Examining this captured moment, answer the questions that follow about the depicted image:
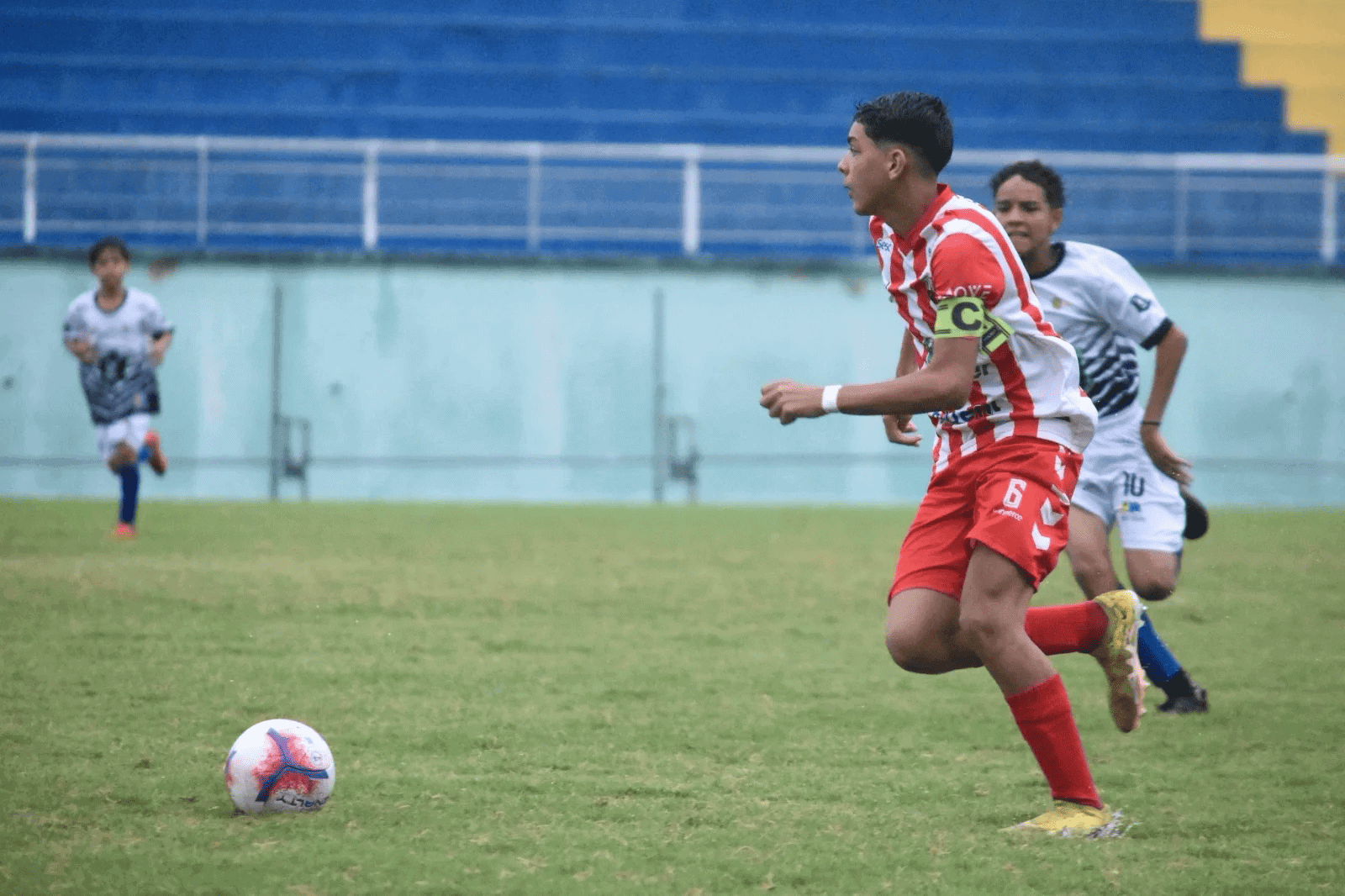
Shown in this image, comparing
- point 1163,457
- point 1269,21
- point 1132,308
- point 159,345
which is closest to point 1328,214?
point 1269,21

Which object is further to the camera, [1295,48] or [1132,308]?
[1295,48]

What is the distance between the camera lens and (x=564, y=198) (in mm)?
17078

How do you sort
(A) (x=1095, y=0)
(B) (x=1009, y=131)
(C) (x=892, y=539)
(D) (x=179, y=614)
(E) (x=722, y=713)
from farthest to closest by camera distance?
(A) (x=1095, y=0) → (B) (x=1009, y=131) → (C) (x=892, y=539) → (D) (x=179, y=614) → (E) (x=722, y=713)

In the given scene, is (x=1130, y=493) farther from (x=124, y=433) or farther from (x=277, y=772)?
(x=124, y=433)

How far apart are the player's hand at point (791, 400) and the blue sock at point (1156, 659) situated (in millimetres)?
2309

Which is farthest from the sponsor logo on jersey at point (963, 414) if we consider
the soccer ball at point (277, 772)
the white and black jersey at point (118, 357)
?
the white and black jersey at point (118, 357)

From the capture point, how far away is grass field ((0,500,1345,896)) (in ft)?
11.3

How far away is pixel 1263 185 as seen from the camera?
57.1ft

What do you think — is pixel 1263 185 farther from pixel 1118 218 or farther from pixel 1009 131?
pixel 1009 131

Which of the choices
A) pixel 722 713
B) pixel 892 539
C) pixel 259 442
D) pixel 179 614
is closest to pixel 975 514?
pixel 722 713

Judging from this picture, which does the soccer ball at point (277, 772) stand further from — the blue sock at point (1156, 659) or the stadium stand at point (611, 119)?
the stadium stand at point (611, 119)

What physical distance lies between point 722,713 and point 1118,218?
13141 mm

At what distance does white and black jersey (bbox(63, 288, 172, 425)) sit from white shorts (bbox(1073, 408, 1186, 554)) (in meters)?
7.59

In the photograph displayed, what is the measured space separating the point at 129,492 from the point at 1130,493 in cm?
769
